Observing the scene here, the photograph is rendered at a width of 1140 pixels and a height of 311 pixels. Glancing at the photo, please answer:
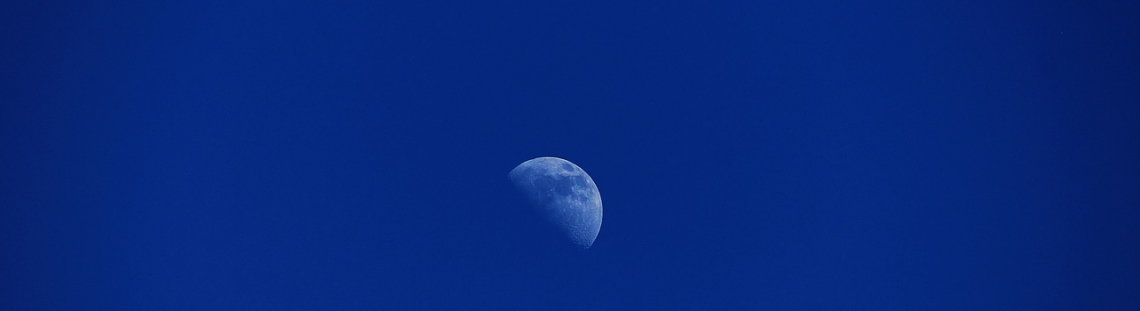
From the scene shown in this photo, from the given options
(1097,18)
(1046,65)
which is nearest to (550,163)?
(1046,65)

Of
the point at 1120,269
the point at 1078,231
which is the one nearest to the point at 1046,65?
the point at 1078,231

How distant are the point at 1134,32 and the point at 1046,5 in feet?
1.21

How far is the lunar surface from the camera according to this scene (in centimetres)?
326

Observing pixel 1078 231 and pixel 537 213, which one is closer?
pixel 1078 231

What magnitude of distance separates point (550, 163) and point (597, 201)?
272 mm

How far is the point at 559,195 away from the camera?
3273 millimetres

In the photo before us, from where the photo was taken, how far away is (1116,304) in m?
3.00

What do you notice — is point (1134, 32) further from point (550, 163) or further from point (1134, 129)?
point (550, 163)

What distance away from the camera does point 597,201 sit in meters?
3.32

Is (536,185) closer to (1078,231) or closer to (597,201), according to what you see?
(597,201)

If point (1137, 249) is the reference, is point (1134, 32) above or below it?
above

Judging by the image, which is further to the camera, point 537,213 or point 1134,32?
point 537,213

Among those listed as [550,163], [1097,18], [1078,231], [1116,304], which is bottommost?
[1116,304]

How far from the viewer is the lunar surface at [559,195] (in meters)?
3.26
